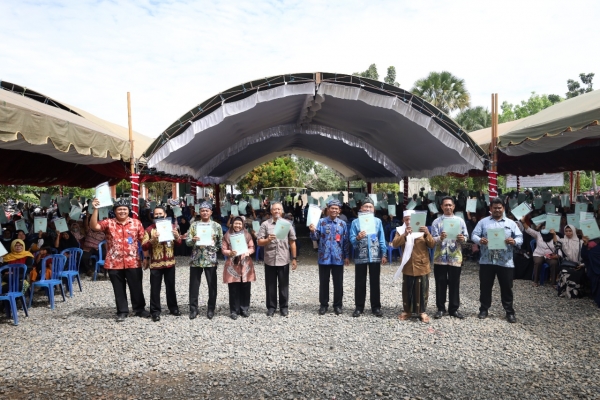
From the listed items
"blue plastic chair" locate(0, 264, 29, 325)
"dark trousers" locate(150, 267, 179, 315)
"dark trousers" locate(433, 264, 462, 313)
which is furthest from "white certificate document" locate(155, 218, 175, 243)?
"dark trousers" locate(433, 264, 462, 313)

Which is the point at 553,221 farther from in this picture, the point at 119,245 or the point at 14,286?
the point at 14,286

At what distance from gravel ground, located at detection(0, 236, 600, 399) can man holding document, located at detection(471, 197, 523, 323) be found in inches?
16.3

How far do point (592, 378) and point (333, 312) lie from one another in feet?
9.12

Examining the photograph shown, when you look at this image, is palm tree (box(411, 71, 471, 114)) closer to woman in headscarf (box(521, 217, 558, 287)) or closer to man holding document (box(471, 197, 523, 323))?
woman in headscarf (box(521, 217, 558, 287))

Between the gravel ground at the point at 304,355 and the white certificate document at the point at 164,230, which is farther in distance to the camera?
the white certificate document at the point at 164,230

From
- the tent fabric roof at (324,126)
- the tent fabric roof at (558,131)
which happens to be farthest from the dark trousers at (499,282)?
the tent fabric roof at (324,126)

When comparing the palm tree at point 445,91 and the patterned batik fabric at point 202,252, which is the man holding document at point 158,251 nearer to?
the patterned batik fabric at point 202,252

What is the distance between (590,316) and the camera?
5141mm

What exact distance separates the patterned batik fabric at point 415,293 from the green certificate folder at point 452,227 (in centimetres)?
56

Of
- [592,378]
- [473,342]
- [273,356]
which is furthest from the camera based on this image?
[473,342]

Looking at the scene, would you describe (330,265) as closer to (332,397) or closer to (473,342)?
(473,342)

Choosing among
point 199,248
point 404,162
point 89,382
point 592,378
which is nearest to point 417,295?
A: point 592,378

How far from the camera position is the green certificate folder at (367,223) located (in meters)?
5.04

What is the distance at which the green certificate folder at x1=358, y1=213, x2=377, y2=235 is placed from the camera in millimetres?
5036
